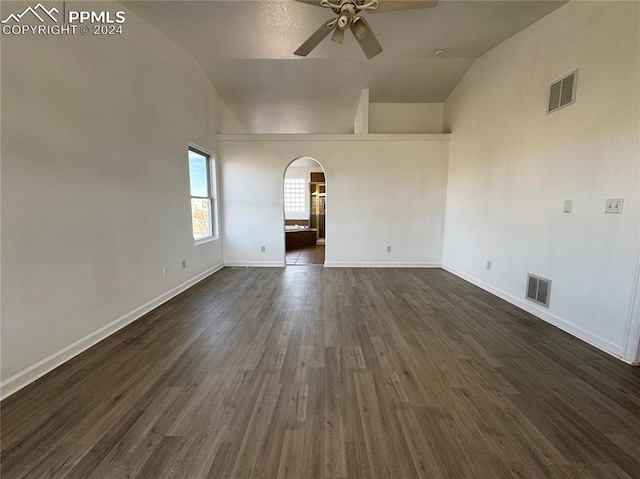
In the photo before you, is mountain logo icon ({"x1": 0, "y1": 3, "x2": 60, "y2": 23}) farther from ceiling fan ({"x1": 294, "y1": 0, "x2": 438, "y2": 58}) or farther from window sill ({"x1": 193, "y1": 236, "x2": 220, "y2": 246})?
window sill ({"x1": 193, "y1": 236, "x2": 220, "y2": 246})

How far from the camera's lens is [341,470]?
121 cm

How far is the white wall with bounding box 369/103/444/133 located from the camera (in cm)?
535

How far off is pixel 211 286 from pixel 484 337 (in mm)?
3528

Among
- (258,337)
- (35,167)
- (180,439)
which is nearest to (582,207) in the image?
(258,337)

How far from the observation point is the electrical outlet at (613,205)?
2109 mm

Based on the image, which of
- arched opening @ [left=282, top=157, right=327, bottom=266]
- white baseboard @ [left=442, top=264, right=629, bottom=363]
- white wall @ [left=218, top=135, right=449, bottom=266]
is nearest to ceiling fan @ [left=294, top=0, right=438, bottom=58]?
white wall @ [left=218, top=135, right=449, bottom=266]

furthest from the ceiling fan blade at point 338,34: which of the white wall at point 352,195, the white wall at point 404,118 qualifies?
the white wall at point 404,118

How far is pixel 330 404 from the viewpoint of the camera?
161cm

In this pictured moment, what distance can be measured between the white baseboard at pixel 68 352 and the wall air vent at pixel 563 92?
4846 millimetres

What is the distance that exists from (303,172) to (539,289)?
335 inches

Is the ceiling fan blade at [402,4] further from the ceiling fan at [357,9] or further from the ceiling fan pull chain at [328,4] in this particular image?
the ceiling fan pull chain at [328,4]

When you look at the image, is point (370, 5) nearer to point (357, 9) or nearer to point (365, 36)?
point (357, 9)

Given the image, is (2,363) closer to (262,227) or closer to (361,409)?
(361,409)

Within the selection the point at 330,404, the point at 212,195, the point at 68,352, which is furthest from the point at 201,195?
the point at 330,404
